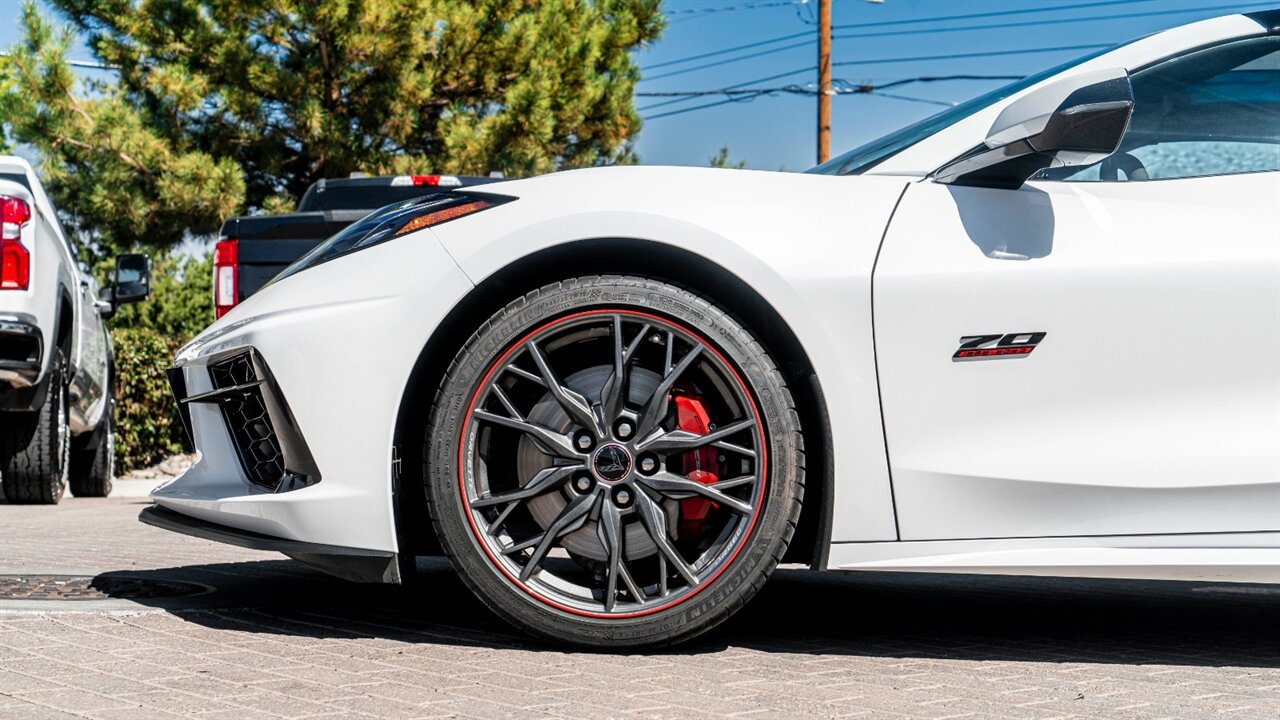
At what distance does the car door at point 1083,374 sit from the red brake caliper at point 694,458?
43 centimetres

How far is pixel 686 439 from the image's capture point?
2.98m

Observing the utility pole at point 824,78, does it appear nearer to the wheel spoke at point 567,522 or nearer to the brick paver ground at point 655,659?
the brick paver ground at point 655,659

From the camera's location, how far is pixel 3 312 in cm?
640

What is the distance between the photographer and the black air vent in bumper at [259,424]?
3.06 metres

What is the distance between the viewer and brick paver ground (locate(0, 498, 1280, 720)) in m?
2.58

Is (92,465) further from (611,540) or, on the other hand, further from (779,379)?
(779,379)

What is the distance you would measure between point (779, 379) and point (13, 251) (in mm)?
4947

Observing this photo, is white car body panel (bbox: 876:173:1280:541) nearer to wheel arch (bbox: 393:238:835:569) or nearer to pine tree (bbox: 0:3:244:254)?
wheel arch (bbox: 393:238:835:569)

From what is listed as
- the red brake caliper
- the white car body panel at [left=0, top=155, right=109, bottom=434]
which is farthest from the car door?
the white car body panel at [left=0, top=155, right=109, bottom=434]

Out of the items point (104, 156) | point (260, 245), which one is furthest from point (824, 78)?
point (260, 245)

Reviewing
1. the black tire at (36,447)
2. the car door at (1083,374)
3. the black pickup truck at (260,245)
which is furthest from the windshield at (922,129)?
the black tire at (36,447)

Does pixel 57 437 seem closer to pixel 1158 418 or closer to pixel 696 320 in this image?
pixel 696 320

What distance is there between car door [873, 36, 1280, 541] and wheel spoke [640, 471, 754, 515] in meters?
0.36

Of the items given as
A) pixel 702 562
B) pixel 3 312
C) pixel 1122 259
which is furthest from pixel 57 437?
pixel 1122 259
